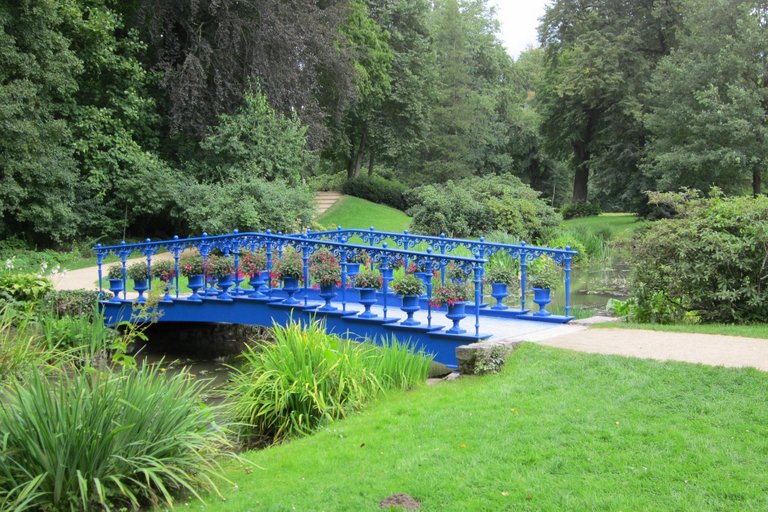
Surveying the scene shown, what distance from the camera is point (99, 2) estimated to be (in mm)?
20047

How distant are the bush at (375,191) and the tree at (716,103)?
43.7 feet

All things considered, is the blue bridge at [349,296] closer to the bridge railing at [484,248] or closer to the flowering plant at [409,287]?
the bridge railing at [484,248]

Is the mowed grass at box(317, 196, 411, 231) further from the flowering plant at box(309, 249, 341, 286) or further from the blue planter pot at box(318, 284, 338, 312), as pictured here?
the blue planter pot at box(318, 284, 338, 312)

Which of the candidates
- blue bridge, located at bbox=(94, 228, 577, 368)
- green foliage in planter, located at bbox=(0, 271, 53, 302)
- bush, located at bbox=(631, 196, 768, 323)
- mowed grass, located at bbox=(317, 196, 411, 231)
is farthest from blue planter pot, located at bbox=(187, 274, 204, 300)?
mowed grass, located at bbox=(317, 196, 411, 231)

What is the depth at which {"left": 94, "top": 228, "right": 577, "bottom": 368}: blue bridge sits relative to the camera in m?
8.74

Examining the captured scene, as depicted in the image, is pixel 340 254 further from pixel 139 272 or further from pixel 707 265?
pixel 707 265

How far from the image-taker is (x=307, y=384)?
6754 mm

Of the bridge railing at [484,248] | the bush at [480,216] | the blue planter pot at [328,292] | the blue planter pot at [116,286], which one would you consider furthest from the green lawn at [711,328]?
the bush at [480,216]

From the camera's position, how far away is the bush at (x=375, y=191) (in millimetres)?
37781

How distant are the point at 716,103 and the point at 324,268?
23.1 metres

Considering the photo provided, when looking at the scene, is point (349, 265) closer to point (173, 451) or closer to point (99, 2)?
point (173, 451)

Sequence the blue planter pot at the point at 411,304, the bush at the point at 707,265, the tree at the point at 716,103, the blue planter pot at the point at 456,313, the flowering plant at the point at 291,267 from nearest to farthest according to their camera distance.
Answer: the blue planter pot at the point at 456,313 → the blue planter pot at the point at 411,304 → the bush at the point at 707,265 → the flowering plant at the point at 291,267 → the tree at the point at 716,103

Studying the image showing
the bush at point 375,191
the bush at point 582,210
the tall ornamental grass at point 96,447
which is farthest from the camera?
the bush at point 582,210

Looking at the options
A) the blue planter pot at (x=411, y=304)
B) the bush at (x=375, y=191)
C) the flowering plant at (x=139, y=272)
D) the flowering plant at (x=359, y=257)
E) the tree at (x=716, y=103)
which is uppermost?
the tree at (x=716, y=103)
